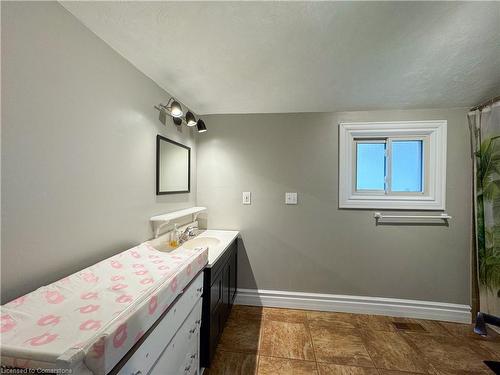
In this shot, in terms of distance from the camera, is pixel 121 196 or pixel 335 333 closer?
pixel 121 196

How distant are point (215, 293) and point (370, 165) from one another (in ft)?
6.61

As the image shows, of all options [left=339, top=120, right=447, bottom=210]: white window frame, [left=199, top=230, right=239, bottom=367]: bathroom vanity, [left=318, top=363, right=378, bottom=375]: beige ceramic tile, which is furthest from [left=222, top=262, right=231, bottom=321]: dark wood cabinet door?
[left=339, top=120, right=447, bottom=210]: white window frame

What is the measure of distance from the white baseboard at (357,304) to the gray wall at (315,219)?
6cm

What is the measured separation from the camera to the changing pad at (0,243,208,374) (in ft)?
1.59

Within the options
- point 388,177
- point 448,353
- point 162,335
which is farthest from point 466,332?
point 162,335

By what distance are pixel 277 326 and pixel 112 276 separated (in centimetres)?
159

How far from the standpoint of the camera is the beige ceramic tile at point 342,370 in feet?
4.64

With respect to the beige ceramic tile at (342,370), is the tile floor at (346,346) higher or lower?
higher

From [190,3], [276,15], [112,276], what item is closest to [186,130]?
[190,3]

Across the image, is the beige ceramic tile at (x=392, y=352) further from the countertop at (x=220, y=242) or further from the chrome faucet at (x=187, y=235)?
the chrome faucet at (x=187, y=235)

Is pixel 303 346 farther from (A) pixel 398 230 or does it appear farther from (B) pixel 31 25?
(B) pixel 31 25

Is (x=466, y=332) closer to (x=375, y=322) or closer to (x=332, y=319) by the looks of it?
(x=375, y=322)

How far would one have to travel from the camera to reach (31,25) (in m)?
0.80

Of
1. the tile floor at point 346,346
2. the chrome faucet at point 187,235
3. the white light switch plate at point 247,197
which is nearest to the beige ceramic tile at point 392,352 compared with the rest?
the tile floor at point 346,346
